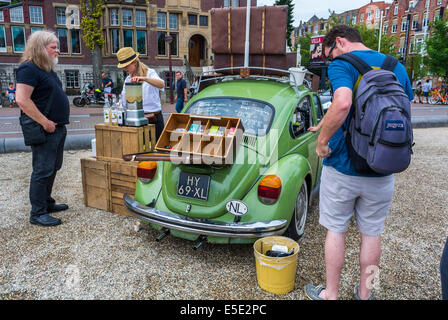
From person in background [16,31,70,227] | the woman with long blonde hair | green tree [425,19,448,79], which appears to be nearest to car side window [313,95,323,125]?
person in background [16,31,70,227]

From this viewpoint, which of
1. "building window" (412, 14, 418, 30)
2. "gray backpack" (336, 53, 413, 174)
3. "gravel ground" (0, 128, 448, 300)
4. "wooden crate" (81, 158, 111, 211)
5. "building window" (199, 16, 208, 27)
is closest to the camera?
"gray backpack" (336, 53, 413, 174)

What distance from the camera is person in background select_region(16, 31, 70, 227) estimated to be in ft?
12.4

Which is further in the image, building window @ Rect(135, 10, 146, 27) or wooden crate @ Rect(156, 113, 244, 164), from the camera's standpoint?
building window @ Rect(135, 10, 146, 27)

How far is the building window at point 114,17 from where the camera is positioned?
27562mm

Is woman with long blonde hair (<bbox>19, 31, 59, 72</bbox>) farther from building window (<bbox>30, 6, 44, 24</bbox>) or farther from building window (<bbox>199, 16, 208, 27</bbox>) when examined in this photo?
building window (<bbox>199, 16, 208, 27</bbox>)

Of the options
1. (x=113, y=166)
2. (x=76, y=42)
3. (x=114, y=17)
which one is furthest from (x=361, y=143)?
(x=76, y=42)

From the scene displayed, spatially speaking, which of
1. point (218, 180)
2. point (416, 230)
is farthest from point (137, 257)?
point (416, 230)

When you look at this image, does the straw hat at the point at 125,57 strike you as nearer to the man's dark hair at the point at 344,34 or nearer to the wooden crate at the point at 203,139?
the wooden crate at the point at 203,139

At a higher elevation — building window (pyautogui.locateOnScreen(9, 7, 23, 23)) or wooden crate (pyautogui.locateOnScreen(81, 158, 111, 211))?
building window (pyautogui.locateOnScreen(9, 7, 23, 23))

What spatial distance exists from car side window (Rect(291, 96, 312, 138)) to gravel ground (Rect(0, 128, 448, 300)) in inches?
46.8

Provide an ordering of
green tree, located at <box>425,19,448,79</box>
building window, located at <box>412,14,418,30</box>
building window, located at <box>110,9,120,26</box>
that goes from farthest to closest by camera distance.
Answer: building window, located at <box>412,14,418,30</box> < building window, located at <box>110,9,120,26</box> < green tree, located at <box>425,19,448,79</box>

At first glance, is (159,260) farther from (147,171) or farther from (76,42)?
(76,42)

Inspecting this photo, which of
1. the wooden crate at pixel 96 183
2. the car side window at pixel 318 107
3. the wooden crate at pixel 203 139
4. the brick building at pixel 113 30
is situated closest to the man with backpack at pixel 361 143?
the wooden crate at pixel 203 139

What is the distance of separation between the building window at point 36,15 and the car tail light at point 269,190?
30.0 m
